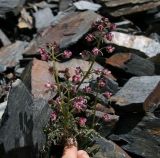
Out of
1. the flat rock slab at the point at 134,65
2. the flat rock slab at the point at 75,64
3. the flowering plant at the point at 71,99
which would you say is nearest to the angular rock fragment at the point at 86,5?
the flat rock slab at the point at 75,64

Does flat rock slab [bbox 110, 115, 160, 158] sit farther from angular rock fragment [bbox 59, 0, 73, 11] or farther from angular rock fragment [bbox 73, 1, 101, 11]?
angular rock fragment [bbox 59, 0, 73, 11]

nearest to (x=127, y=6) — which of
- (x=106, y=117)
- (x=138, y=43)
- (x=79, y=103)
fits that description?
(x=138, y=43)

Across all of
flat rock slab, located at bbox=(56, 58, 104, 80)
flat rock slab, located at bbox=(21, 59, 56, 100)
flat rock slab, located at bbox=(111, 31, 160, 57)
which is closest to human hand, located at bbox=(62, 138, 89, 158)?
flat rock slab, located at bbox=(21, 59, 56, 100)

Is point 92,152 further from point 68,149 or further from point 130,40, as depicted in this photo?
point 130,40

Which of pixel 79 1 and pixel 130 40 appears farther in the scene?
pixel 79 1

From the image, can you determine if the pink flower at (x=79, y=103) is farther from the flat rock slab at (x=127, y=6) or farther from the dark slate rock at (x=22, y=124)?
the flat rock slab at (x=127, y=6)

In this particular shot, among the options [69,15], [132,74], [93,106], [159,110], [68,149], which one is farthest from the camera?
[69,15]

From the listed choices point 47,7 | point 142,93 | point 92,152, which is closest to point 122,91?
point 142,93
